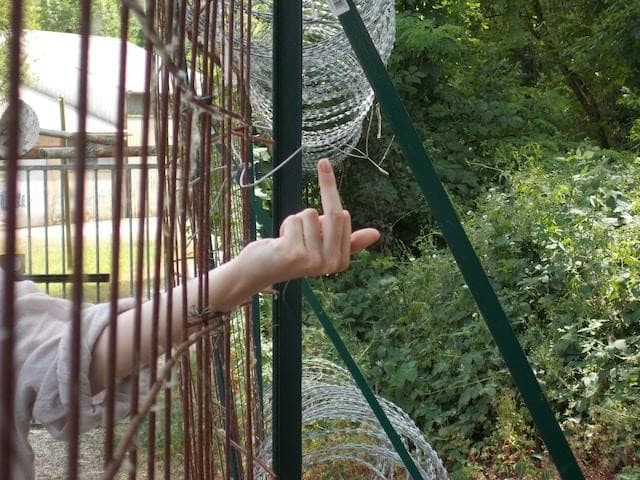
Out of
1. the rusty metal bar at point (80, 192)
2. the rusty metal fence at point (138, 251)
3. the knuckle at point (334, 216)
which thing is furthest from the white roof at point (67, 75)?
the rusty metal bar at point (80, 192)

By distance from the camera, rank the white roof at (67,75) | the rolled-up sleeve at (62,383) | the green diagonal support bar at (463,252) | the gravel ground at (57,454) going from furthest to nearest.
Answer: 1. the gravel ground at (57,454)
2. the white roof at (67,75)
3. the green diagonal support bar at (463,252)
4. the rolled-up sleeve at (62,383)

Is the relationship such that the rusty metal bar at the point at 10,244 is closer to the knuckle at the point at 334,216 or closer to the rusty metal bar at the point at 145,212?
the rusty metal bar at the point at 145,212

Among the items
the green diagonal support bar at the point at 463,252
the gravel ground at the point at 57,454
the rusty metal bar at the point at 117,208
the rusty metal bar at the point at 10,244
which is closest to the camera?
the rusty metal bar at the point at 10,244

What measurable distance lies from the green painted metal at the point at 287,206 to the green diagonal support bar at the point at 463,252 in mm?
109

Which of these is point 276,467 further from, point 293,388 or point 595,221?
point 595,221

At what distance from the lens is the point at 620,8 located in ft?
18.5

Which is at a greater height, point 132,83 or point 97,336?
point 132,83

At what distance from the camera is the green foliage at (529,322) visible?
3344mm

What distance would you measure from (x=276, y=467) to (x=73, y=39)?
0.98m

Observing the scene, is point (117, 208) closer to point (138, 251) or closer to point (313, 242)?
point (138, 251)

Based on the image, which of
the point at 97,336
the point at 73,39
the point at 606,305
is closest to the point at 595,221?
the point at 606,305

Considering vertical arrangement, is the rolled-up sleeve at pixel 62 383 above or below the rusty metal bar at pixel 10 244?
below

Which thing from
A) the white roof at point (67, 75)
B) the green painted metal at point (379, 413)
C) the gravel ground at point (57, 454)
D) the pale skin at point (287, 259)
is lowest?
the gravel ground at point (57, 454)

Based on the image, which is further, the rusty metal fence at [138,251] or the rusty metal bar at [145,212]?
the rusty metal bar at [145,212]
